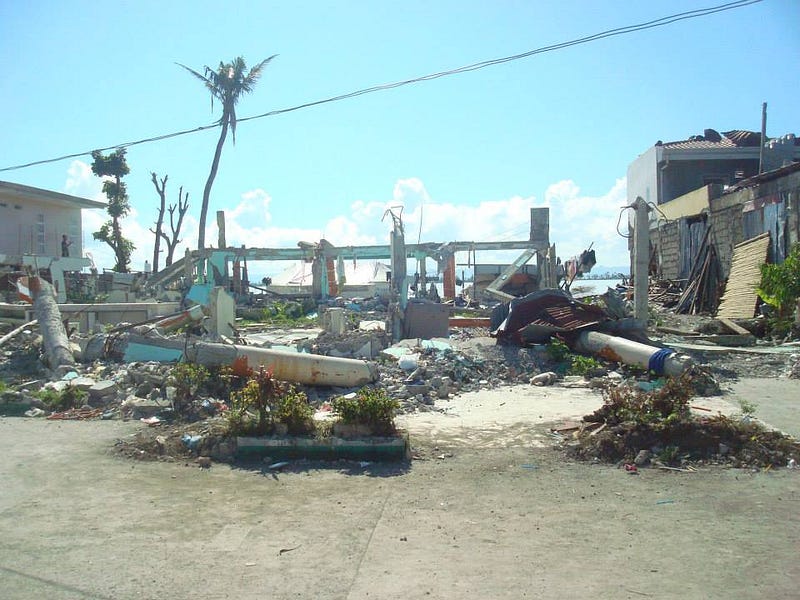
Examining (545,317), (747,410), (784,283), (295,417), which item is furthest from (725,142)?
(295,417)

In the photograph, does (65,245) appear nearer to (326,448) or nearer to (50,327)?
(50,327)

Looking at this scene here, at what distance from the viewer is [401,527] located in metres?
4.80

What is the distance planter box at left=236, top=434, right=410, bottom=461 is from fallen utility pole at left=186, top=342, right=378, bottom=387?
235 centimetres

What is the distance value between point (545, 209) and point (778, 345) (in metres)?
14.0

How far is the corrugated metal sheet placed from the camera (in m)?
16.0

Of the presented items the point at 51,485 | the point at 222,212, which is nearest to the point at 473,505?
the point at 51,485

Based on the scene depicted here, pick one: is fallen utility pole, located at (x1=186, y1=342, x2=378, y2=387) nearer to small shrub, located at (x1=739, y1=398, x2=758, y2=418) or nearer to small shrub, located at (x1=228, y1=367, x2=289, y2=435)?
small shrub, located at (x1=228, y1=367, x2=289, y2=435)

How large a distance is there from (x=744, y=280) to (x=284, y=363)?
12807 mm

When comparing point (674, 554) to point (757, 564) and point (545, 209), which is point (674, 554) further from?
point (545, 209)

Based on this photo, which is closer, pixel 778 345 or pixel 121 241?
pixel 778 345

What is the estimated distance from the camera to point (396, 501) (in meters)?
5.38

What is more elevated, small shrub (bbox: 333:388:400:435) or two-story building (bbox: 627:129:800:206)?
two-story building (bbox: 627:129:800:206)

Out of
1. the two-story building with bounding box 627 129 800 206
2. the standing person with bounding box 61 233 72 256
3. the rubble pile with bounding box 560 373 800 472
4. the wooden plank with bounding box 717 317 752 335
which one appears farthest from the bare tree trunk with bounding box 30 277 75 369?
the two-story building with bounding box 627 129 800 206

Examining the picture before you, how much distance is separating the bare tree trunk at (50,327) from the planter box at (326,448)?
22.2ft
